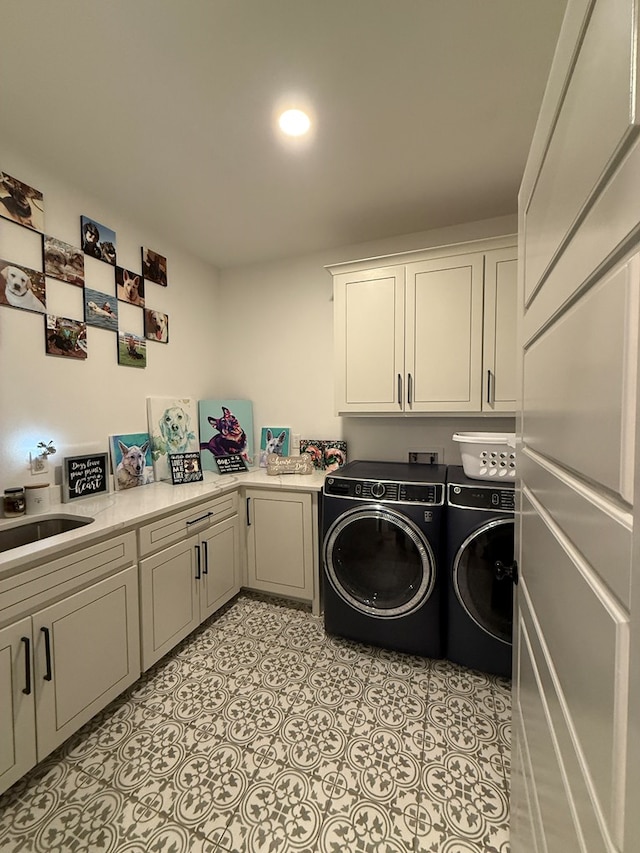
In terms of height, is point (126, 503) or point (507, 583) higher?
point (126, 503)

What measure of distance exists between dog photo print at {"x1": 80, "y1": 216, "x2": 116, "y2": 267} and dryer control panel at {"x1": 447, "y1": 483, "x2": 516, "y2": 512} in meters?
2.41

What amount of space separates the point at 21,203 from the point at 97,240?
0.39 m

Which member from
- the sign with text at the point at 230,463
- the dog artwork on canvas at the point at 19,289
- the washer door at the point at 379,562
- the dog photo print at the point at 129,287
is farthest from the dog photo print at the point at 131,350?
the washer door at the point at 379,562

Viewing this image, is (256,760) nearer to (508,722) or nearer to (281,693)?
(281,693)

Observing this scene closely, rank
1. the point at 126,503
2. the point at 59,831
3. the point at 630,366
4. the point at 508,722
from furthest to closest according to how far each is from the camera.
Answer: the point at 126,503
the point at 508,722
the point at 59,831
the point at 630,366

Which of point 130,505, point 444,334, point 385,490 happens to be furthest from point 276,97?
point 130,505

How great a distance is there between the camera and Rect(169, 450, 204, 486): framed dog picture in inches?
94.7

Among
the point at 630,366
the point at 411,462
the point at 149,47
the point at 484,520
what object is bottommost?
the point at 484,520

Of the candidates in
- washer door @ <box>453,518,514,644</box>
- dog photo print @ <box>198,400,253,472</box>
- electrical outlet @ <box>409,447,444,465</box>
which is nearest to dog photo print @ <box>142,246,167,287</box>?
dog photo print @ <box>198,400,253,472</box>

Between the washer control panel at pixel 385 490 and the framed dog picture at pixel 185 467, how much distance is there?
3.22 feet

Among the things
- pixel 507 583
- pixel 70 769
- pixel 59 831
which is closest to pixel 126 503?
pixel 70 769

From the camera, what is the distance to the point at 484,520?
1.78 m

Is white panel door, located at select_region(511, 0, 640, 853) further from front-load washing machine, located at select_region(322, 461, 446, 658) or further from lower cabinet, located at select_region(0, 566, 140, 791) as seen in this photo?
lower cabinet, located at select_region(0, 566, 140, 791)

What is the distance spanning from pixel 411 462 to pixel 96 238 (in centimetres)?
243
